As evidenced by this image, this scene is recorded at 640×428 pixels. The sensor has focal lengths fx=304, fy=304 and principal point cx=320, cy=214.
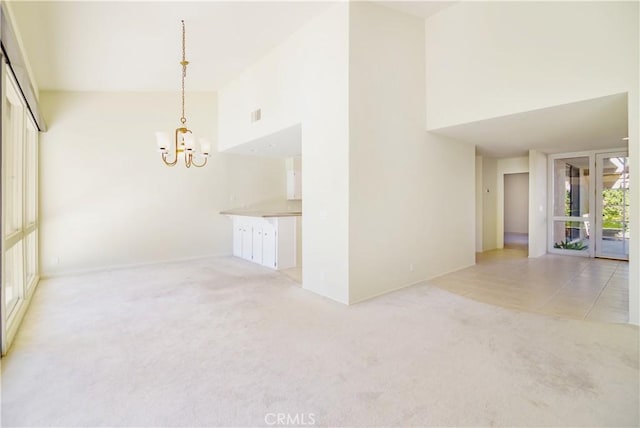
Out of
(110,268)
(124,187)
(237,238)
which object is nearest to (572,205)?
(237,238)

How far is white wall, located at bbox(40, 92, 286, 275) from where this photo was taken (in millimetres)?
5480

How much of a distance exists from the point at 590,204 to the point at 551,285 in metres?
3.37

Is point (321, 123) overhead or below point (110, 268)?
overhead

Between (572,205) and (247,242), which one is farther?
(572,205)

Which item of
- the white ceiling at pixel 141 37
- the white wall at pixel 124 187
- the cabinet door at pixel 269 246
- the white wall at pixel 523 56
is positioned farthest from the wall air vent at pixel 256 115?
the white wall at pixel 523 56

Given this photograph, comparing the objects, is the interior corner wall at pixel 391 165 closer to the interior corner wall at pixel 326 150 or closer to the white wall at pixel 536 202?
the interior corner wall at pixel 326 150

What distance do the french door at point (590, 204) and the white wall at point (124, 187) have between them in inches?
301

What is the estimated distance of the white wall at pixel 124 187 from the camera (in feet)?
18.0

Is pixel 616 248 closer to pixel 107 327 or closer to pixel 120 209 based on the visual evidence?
pixel 107 327

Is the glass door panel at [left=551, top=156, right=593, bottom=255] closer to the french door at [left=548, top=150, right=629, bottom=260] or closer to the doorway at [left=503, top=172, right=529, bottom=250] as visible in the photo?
the french door at [left=548, top=150, right=629, bottom=260]

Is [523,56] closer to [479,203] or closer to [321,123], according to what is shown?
[321,123]

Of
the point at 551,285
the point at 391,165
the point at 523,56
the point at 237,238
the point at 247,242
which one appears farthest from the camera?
the point at 237,238

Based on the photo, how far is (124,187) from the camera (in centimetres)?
604

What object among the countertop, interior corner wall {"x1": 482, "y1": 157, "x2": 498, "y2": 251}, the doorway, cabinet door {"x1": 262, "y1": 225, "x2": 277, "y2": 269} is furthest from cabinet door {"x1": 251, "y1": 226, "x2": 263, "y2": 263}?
the doorway
